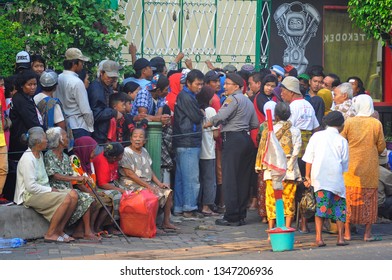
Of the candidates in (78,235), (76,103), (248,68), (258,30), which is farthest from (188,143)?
(258,30)

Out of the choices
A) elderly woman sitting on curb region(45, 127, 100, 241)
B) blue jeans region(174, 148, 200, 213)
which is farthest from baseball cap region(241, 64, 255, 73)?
elderly woman sitting on curb region(45, 127, 100, 241)

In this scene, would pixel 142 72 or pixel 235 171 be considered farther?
pixel 142 72

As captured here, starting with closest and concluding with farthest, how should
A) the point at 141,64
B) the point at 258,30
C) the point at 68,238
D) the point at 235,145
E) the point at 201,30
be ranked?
the point at 68,238
the point at 235,145
the point at 141,64
the point at 201,30
the point at 258,30

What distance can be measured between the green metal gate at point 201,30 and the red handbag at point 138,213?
4486 millimetres

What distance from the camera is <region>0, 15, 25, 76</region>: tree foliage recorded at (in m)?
13.1

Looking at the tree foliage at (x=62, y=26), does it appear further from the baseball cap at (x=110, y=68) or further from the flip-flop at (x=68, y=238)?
the flip-flop at (x=68, y=238)

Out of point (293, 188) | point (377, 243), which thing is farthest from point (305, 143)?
point (377, 243)

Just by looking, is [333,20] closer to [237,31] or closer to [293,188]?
[237,31]

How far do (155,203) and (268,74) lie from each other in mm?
3354

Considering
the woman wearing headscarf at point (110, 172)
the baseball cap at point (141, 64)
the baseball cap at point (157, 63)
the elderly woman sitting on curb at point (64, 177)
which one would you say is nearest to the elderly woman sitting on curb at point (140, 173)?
the woman wearing headscarf at point (110, 172)

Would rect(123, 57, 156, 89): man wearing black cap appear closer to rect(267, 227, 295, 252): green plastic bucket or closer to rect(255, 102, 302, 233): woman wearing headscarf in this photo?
rect(255, 102, 302, 233): woman wearing headscarf

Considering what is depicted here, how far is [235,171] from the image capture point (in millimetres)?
13383

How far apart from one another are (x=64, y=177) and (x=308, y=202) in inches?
116

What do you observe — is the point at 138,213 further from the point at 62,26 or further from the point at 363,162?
the point at 62,26
